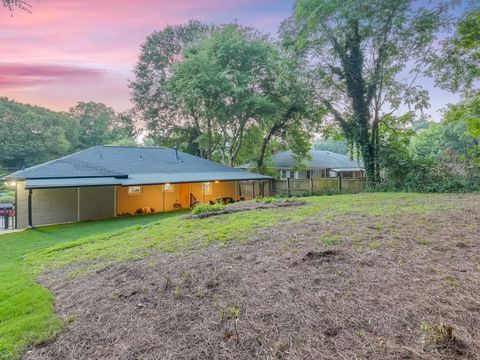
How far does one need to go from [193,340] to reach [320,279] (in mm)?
1443

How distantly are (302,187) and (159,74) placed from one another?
15361 mm

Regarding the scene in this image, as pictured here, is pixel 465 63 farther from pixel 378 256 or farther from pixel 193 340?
pixel 193 340

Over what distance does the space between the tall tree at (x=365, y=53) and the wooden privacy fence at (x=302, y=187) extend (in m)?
1.16

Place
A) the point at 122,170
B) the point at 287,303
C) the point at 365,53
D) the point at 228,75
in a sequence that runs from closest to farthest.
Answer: the point at 287,303
the point at 122,170
the point at 365,53
the point at 228,75

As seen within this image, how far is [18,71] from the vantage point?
436 inches

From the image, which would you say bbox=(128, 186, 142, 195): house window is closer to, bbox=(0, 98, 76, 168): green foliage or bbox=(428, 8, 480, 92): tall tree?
bbox=(428, 8, 480, 92): tall tree

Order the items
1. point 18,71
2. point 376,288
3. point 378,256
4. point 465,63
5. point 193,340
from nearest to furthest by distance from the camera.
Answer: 1. point 193,340
2. point 376,288
3. point 378,256
4. point 18,71
5. point 465,63

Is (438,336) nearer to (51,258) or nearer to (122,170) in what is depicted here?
(51,258)

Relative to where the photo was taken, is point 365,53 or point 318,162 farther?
point 318,162

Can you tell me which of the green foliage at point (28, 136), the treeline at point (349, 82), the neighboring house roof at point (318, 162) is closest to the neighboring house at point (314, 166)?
the neighboring house roof at point (318, 162)

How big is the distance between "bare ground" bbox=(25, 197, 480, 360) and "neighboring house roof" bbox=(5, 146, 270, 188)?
9949 millimetres

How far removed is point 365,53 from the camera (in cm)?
1747

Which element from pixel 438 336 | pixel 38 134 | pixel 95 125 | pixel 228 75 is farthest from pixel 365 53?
pixel 95 125

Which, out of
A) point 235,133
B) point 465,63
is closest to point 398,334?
point 465,63
